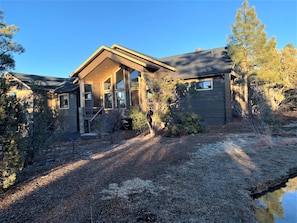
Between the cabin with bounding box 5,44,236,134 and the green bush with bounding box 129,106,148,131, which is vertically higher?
the cabin with bounding box 5,44,236,134

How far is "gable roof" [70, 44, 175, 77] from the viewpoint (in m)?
14.4

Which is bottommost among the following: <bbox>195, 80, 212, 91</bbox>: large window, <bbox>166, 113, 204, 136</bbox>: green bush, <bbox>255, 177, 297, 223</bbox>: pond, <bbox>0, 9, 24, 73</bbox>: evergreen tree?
<bbox>255, 177, 297, 223</bbox>: pond

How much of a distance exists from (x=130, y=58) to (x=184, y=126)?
576 centimetres

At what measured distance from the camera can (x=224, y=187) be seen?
4.58m

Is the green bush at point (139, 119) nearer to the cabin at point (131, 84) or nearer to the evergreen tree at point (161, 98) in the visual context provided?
the evergreen tree at point (161, 98)

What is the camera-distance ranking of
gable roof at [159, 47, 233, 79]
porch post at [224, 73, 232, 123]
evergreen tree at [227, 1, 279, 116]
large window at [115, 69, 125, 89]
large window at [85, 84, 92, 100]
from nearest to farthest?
porch post at [224, 73, 232, 123]
gable roof at [159, 47, 233, 79]
evergreen tree at [227, 1, 279, 116]
large window at [115, 69, 125, 89]
large window at [85, 84, 92, 100]

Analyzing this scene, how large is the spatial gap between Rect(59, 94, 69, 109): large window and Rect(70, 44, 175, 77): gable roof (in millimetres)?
3523

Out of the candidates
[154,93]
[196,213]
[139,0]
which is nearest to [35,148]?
[196,213]

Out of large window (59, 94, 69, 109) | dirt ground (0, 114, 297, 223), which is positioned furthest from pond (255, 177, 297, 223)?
large window (59, 94, 69, 109)

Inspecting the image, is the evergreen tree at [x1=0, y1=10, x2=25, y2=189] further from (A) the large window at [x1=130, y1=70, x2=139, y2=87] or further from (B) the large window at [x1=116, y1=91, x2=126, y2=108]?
(B) the large window at [x1=116, y1=91, x2=126, y2=108]

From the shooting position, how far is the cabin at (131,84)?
14.7 m

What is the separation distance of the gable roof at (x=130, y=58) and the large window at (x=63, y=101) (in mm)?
3523

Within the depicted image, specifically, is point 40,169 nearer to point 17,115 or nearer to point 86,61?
point 17,115

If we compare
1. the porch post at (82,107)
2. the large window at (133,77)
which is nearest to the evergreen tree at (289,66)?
the large window at (133,77)
